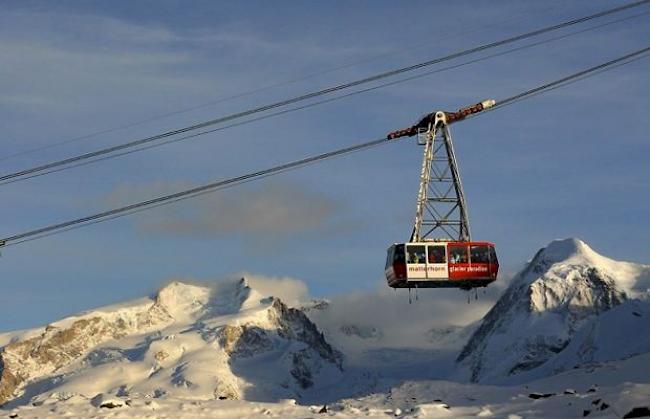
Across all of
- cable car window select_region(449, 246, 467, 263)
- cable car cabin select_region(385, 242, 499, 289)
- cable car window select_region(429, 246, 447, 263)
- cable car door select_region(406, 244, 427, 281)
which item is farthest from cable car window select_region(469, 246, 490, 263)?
cable car door select_region(406, 244, 427, 281)

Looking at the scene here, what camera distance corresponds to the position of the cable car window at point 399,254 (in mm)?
80062

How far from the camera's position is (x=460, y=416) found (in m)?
65.9

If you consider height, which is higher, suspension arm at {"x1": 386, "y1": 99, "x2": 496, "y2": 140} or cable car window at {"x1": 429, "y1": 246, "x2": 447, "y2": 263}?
suspension arm at {"x1": 386, "y1": 99, "x2": 496, "y2": 140}

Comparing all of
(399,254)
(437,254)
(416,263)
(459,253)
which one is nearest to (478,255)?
(459,253)

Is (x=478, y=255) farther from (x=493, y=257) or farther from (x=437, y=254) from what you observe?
(x=437, y=254)

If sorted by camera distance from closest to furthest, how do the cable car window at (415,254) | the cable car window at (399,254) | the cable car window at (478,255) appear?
the cable car window at (415,254)
the cable car window at (478,255)
the cable car window at (399,254)

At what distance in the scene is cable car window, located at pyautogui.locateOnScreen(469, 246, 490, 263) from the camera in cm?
7994

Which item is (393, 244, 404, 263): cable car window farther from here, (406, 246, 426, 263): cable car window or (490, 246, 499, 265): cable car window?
(490, 246, 499, 265): cable car window

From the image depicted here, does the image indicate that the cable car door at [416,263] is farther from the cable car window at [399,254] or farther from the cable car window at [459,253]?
the cable car window at [459,253]

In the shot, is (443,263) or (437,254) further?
(443,263)

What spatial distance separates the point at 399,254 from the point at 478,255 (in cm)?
490

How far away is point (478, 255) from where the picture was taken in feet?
263

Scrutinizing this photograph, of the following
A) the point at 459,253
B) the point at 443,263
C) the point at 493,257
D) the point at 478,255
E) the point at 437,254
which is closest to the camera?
the point at 437,254

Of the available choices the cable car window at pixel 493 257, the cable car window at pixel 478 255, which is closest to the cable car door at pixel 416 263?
the cable car window at pixel 478 255
